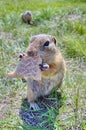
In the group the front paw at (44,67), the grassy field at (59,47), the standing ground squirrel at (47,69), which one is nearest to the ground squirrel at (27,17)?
the grassy field at (59,47)

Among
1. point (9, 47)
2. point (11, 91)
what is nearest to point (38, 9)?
point (9, 47)

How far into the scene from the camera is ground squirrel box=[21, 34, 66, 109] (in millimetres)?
3686

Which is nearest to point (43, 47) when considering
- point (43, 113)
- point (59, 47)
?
point (43, 113)

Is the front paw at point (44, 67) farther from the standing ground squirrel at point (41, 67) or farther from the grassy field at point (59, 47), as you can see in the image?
the grassy field at point (59, 47)

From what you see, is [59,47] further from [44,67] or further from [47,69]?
[44,67]

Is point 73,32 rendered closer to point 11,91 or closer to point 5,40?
point 5,40

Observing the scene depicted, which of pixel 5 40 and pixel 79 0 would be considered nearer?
pixel 5 40

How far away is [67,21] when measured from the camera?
673 centimetres

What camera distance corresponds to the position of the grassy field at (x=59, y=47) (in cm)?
360

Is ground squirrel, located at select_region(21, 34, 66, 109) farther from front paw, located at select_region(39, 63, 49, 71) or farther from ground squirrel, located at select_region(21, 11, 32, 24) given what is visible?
ground squirrel, located at select_region(21, 11, 32, 24)

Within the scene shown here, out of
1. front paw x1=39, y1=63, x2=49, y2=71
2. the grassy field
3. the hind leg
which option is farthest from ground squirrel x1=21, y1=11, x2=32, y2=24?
front paw x1=39, y1=63, x2=49, y2=71

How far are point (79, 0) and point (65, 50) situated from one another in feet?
13.2

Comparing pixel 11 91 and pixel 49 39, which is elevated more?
pixel 49 39

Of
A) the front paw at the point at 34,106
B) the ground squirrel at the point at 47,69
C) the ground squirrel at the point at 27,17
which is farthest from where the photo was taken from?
the ground squirrel at the point at 27,17
